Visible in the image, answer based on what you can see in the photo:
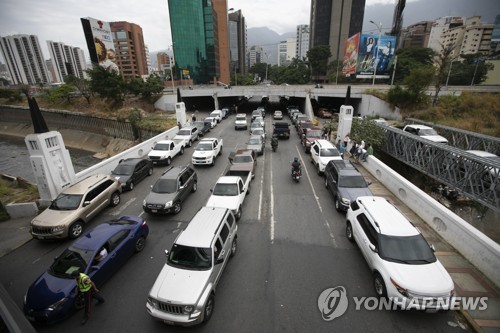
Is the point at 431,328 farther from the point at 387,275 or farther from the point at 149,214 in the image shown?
the point at 149,214

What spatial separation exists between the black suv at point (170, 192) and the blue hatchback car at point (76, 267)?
1.94 metres

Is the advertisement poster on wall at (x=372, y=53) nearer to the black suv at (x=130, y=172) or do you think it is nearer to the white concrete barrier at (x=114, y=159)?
the white concrete barrier at (x=114, y=159)

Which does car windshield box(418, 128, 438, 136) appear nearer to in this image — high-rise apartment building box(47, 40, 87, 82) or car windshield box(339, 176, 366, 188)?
A: car windshield box(339, 176, 366, 188)

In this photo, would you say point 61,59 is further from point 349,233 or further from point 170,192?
point 349,233

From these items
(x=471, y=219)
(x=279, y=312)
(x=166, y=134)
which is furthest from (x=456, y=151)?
(x=166, y=134)

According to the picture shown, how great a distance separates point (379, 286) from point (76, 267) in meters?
8.95

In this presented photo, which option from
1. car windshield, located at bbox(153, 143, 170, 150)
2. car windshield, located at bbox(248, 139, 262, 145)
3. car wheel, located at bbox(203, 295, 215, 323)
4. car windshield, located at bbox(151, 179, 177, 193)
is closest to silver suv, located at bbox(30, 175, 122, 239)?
car windshield, located at bbox(151, 179, 177, 193)

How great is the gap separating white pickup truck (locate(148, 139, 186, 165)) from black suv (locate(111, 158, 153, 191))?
2.06 m

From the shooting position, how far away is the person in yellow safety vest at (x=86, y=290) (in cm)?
615

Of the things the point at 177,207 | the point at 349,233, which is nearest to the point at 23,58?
the point at 177,207

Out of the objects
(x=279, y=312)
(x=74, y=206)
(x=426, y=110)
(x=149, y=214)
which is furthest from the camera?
(x=426, y=110)

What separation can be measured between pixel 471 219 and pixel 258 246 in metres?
14.4

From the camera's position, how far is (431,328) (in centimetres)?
603

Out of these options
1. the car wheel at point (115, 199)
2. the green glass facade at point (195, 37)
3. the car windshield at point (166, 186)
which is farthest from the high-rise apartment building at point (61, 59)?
the car windshield at point (166, 186)
